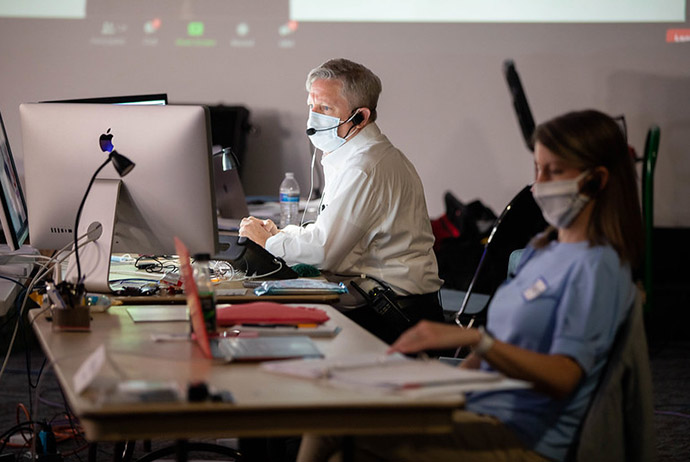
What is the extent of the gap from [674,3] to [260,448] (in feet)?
12.2

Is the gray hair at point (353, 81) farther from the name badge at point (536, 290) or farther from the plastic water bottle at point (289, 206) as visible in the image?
the name badge at point (536, 290)

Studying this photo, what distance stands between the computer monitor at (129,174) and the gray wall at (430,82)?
2686 mm

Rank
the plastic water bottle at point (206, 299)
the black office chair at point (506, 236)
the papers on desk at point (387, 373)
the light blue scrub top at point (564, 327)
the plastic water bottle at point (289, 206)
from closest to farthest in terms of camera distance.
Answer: the papers on desk at point (387, 373) < the light blue scrub top at point (564, 327) < the plastic water bottle at point (206, 299) < the black office chair at point (506, 236) < the plastic water bottle at point (289, 206)

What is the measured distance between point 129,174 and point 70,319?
0.50m

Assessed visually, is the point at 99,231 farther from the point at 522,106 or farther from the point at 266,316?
the point at 522,106

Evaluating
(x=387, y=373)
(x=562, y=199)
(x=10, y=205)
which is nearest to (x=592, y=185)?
(x=562, y=199)

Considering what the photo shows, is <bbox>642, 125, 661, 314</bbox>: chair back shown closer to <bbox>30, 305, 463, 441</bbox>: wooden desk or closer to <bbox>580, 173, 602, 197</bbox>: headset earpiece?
<bbox>580, 173, 602, 197</bbox>: headset earpiece

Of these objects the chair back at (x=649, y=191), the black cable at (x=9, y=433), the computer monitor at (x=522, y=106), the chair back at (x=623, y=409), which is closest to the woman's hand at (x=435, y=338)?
the chair back at (x=623, y=409)

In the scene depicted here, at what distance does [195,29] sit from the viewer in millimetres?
4855

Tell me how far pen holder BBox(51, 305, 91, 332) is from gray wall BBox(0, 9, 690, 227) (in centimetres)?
315

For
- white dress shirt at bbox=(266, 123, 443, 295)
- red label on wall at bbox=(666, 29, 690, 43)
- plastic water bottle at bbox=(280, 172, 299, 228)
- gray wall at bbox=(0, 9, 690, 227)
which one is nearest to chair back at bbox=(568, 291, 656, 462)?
white dress shirt at bbox=(266, 123, 443, 295)

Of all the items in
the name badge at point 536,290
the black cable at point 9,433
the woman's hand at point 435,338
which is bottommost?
the black cable at point 9,433

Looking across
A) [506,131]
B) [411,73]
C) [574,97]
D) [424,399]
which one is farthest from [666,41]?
[424,399]

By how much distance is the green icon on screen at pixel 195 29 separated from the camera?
484 centimetres
